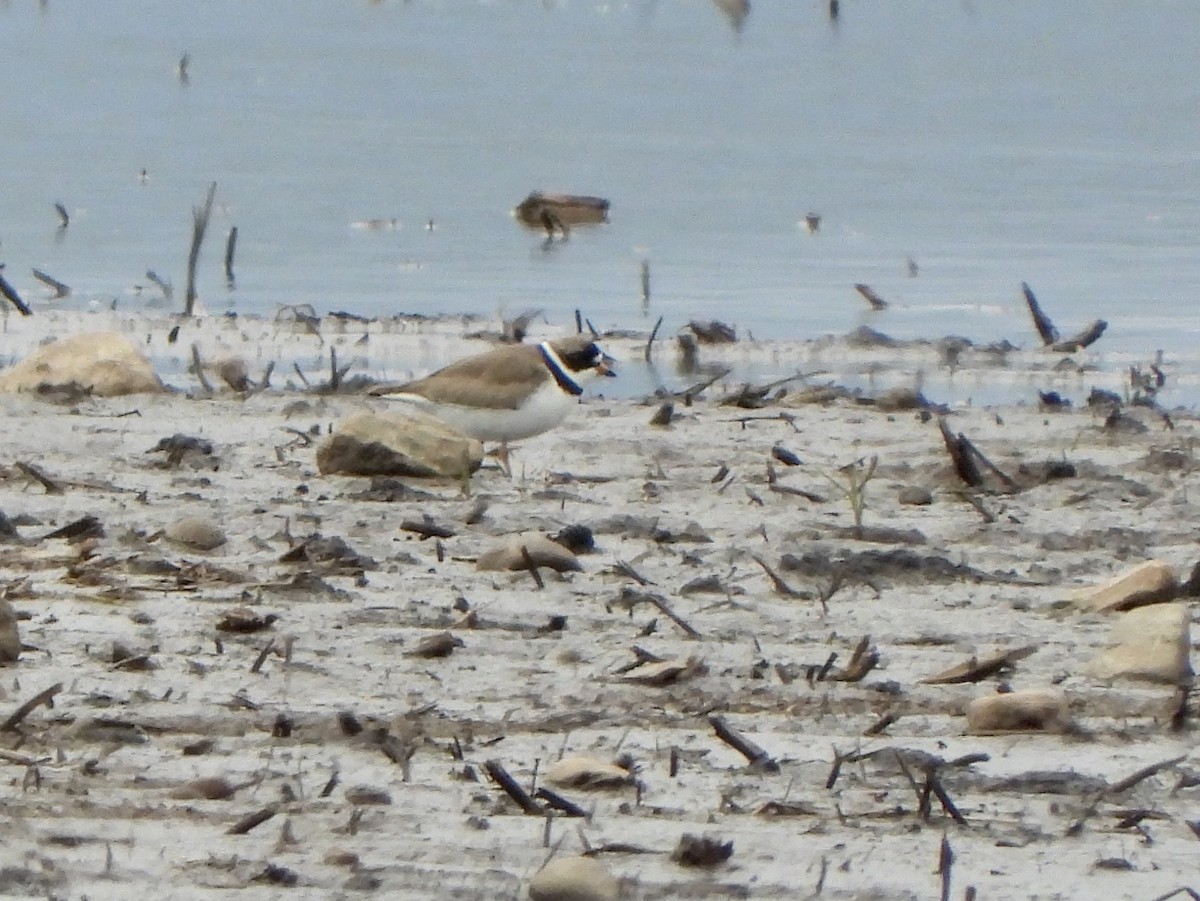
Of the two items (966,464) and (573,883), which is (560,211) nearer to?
(966,464)

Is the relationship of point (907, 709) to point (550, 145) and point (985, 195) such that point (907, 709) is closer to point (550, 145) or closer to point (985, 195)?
point (985, 195)

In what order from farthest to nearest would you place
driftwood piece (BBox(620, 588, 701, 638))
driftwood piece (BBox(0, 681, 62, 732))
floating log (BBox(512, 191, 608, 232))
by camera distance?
floating log (BBox(512, 191, 608, 232)) < driftwood piece (BBox(620, 588, 701, 638)) < driftwood piece (BBox(0, 681, 62, 732))

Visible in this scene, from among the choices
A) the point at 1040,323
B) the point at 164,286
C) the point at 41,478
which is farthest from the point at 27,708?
the point at 164,286

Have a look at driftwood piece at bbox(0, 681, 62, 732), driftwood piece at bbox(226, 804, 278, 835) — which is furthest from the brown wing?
driftwood piece at bbox(226, 804, 278, 835)

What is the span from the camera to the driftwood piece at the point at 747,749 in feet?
12.8

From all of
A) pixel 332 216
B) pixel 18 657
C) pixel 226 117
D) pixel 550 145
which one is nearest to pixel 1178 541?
pixel 18 657

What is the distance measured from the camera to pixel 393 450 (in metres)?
6.61

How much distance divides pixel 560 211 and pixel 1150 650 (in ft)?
30.3

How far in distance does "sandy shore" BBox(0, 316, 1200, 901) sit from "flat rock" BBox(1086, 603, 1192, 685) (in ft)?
0.14

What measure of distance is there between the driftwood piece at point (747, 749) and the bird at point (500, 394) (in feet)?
10.5

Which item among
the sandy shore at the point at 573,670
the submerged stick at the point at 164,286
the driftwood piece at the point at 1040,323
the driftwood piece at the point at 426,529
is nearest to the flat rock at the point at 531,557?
the sandy shore at the point at 573,670

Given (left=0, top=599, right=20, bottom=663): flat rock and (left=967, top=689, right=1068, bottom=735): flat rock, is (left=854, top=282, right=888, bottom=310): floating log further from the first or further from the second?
(left=0, top=599, right=20, bottom=663): flat rock

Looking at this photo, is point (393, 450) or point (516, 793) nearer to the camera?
point (516, 793)

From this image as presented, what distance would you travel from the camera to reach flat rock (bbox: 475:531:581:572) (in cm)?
530
